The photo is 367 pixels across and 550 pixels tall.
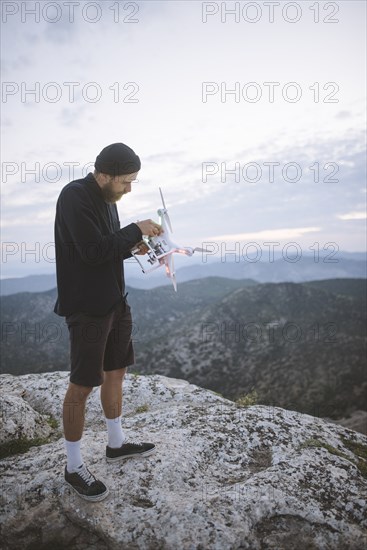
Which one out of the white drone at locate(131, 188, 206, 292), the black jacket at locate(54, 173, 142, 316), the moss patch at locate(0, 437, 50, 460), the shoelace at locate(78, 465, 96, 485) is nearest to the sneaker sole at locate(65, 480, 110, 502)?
the shoelace at locate(78, 465, 96, 485)

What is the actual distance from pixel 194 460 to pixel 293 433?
2.08m

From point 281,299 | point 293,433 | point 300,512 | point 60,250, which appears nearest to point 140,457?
point 300,512

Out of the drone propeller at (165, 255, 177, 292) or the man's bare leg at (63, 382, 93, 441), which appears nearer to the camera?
the man's bare leg at (63, 382, 93, 441)

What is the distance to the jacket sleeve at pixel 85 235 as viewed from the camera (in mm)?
4047

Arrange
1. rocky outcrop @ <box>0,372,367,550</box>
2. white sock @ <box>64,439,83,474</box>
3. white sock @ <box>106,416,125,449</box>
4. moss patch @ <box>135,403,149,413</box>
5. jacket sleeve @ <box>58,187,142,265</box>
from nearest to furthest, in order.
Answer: rocky outcrop @ <box>0,372,367,550</box> < jacket sleeve @ <box>58,187,142,265</box> < white sock @ <box>64,439,83,474</box> < white sock @ <box>106,416,125,449</box> < moss patch @ <box>135,403,149,413</box>

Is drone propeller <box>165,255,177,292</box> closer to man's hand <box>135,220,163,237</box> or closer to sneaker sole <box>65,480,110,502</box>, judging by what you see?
man's hand <box>135,220,163,237</box>

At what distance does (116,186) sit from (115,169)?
0.77ft

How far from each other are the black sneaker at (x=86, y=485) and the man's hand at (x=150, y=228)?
3266mm

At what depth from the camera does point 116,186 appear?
177 inches

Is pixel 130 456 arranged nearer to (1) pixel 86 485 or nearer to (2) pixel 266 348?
(1) pixel 86 485

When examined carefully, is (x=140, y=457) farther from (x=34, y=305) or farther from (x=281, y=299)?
(x=34, y=305)

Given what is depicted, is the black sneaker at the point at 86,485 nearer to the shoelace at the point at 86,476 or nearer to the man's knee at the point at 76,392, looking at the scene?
the shoelace at the point at 86,476

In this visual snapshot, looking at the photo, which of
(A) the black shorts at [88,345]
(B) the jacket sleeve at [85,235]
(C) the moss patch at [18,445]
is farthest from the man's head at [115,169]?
(C) the moss patch at [18,445]

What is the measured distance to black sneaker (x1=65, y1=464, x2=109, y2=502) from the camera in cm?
414
